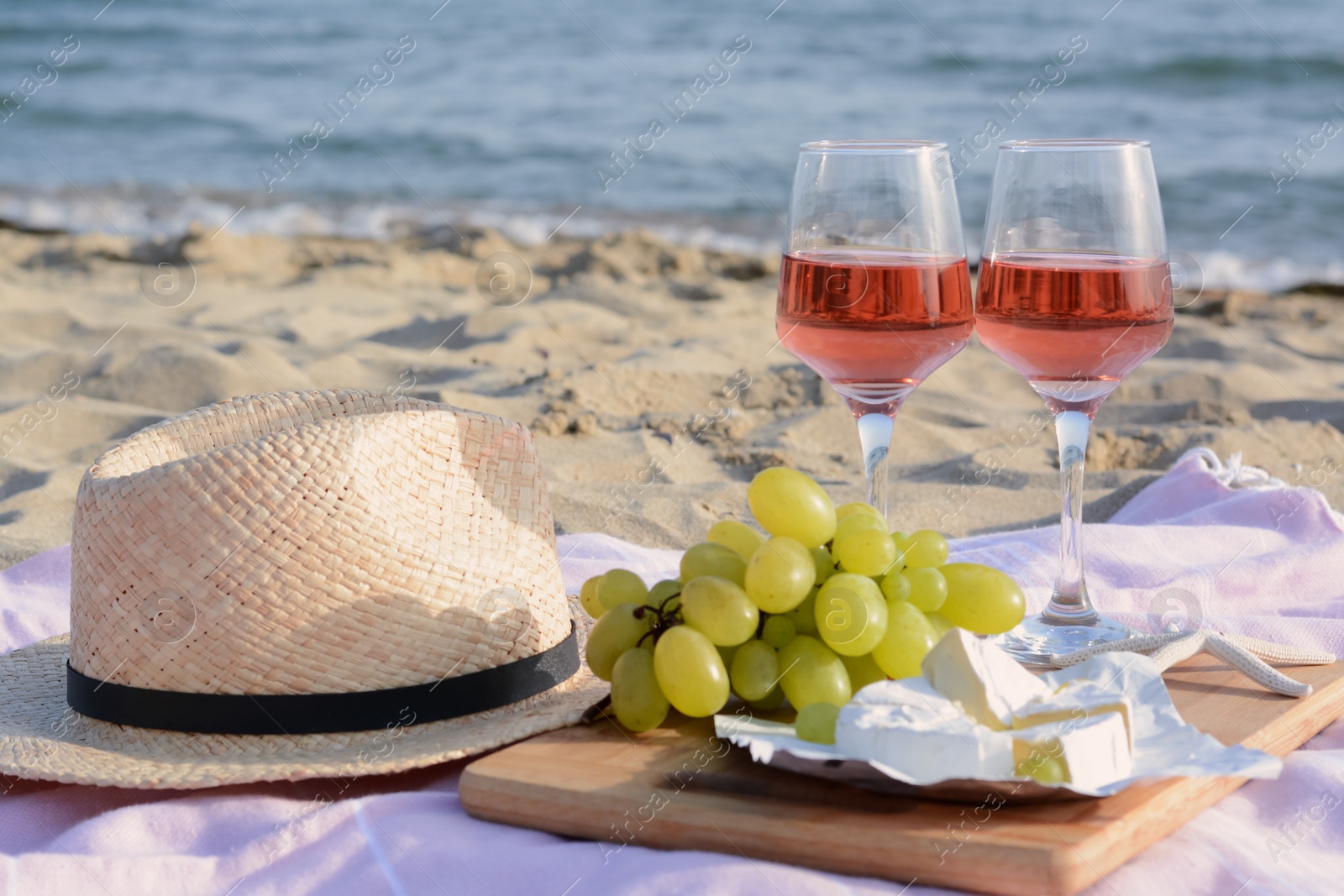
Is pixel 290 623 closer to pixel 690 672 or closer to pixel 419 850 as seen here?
pixel 419 850

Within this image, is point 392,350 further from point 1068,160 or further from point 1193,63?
point 1193,63

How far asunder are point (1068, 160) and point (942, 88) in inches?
377

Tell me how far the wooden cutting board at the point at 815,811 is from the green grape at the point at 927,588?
265mm

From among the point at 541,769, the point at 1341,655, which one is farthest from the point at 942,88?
the point at 541,769

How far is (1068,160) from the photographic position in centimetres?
150

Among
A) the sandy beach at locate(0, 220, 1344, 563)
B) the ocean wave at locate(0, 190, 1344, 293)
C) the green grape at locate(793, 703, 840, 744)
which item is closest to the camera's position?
the green grape at locate(793, 703, 840, 744)

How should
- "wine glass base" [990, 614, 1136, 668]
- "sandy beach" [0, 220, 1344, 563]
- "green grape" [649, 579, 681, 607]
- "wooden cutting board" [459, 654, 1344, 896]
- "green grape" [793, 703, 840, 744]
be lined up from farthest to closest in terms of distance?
"sandy beach" [0, 220, 1344, 563]
"wine glass base" [990, 614, 1136, 668]
"green grape" [649, 579, 681, 607]
"green grape" [793, 703, 840, 744]
"wooden cutting board" [459, 654, 1344, 896]

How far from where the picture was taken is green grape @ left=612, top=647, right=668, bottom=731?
52.5 inches

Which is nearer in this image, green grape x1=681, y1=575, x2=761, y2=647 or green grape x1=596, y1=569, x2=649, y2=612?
green grape x1=681, y1=575, x2=761, y2=647

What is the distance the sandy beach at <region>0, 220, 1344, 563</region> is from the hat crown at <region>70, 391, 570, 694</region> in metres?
1.24

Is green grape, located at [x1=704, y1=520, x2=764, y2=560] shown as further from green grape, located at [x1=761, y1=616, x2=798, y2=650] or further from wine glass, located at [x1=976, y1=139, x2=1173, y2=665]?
wine glass, located at [x1=976, y1=139, x2=1173, y2=665]

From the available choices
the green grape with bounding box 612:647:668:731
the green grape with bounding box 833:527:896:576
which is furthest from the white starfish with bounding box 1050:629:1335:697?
the green grape with bounding box 612:647:668:731

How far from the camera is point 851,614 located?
133 centimetres

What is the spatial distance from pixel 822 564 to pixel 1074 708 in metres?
0.33
